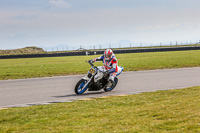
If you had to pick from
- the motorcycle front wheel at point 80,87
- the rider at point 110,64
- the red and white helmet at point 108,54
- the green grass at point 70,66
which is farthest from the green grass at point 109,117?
the green grass at point 70,66

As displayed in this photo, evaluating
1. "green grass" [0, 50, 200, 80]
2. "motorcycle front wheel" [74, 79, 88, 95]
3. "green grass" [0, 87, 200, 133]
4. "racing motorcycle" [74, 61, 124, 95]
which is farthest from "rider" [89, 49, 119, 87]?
"green grass" [0, 50, 200, 80]

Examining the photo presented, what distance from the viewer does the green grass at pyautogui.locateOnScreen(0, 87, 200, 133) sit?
18.6ft

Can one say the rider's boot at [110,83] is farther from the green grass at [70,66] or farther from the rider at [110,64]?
the green grass at [70,66]

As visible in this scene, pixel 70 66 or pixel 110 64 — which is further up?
pixel 110 64

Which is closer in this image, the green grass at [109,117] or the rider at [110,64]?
the green grass at [109,117]

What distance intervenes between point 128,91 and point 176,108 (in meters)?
4.64

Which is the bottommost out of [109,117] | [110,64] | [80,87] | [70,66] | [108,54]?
[109,117]

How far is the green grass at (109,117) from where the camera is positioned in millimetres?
5664

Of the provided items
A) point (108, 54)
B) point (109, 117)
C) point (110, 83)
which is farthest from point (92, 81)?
point (109, 117)

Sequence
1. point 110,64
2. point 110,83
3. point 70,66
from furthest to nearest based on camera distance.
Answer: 1. point 70,66
2. point 110,83
3. point 110,64

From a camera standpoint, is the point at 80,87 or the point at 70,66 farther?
the point at 70,66

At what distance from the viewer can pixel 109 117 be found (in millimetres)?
6723

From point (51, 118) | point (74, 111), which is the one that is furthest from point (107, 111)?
point (51, 118)

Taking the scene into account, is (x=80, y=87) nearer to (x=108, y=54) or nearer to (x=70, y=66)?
(x=108, y=54)
